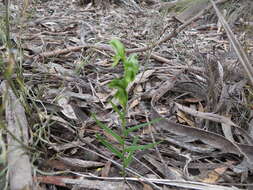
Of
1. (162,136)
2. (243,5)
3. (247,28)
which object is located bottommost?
(162,136)

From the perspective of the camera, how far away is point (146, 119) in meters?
1.02

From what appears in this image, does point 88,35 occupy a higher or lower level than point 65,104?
higher

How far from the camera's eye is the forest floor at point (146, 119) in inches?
29.5

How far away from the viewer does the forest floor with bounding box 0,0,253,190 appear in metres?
0.75

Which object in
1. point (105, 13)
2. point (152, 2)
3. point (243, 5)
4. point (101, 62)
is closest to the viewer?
point (243, 5)

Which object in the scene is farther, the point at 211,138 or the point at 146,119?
the point at 146,119

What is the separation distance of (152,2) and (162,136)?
2635mm

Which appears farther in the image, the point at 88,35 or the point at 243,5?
the point at 88,35

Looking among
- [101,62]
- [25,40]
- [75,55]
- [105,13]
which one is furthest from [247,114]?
[105,13]

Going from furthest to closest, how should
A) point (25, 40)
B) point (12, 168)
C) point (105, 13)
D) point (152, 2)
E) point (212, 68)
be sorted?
point (152, 2) → point (105, 13) → point (25, 40) → point (212, 68) → point (12, 168)

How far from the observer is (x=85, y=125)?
917mm

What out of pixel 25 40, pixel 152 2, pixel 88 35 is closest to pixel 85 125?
pixel 25 40

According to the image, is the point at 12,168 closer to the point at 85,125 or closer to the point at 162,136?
the point at 85,125

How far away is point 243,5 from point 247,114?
63 cm
